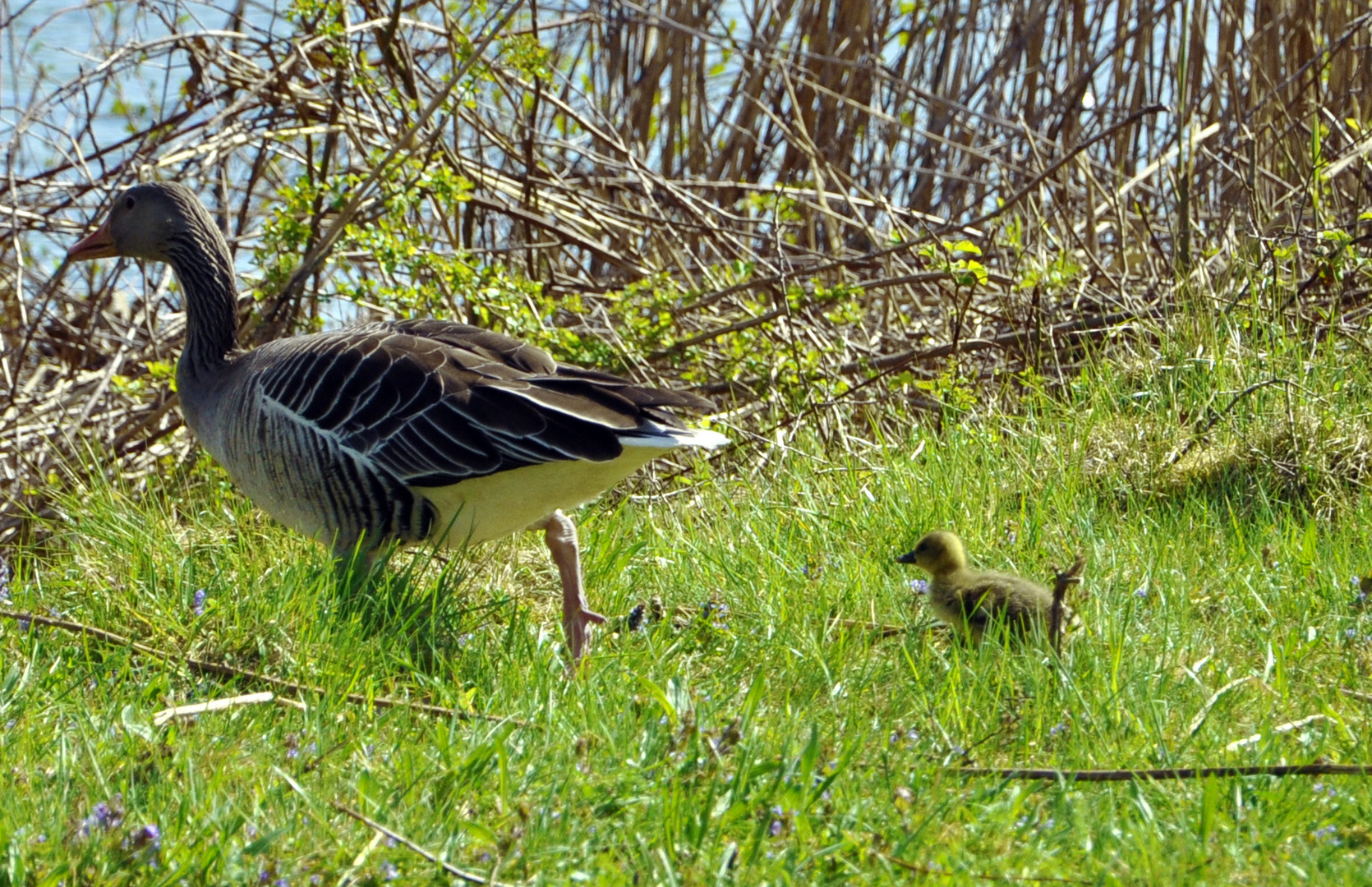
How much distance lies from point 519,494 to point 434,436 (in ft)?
1.10

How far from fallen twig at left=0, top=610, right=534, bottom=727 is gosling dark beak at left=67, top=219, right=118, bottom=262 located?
2311 mm

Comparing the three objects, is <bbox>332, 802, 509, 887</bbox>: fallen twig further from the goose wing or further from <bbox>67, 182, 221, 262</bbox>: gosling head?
<bbox>67, 182, 221, 262</bbox>: gosling head

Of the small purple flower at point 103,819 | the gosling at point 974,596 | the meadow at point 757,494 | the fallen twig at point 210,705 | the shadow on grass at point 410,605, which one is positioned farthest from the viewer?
the shadow on grass at point 410,605

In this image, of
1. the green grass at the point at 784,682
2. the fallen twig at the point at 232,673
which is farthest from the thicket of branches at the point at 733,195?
the fallen twig at the point at 232,673

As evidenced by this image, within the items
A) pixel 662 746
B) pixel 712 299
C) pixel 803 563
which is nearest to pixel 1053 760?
pixel 662 746

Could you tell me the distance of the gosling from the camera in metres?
3.79

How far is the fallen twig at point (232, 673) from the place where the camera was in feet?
11.2

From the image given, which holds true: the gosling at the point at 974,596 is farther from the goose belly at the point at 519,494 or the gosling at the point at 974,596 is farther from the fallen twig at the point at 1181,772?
the goose belly at the point at 519,494

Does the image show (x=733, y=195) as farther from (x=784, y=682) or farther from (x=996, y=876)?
(x=996, y=876)

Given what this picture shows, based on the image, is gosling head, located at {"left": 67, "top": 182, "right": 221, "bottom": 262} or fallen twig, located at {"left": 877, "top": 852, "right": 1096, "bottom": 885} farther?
gosling head, located at {"left": 67, "top": 182, "right": 221, "bottom": 262}

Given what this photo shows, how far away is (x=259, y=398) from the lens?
15.7ft

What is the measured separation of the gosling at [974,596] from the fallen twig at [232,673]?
131 centimetres

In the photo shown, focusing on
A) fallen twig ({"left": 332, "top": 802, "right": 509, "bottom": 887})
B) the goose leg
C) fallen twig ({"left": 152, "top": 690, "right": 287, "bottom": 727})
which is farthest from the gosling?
fallen twig ({"left": 152, "top": 690, "right": 287, "bottom": 727})

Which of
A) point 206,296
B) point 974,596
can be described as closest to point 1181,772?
point 974,596
